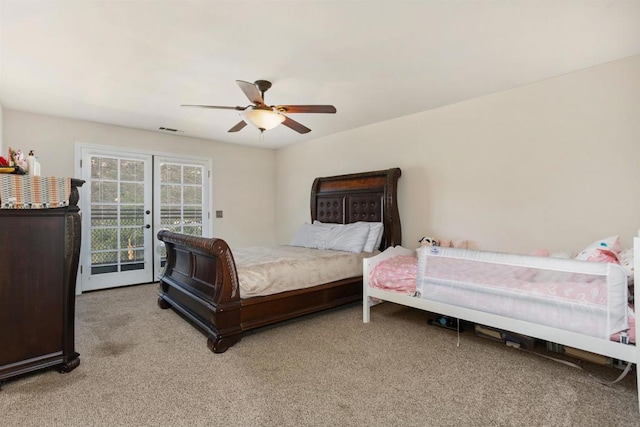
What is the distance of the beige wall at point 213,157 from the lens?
4055mm

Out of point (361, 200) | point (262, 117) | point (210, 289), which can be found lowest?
point (210, 289)

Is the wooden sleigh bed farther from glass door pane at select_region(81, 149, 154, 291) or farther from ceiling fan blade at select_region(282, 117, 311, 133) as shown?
glass door pane at select_region(81, 149, 154, 291)

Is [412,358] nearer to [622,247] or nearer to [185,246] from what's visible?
[622,247]

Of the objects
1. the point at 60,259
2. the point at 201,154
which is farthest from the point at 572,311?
the point at 201,154

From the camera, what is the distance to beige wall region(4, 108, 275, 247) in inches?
160

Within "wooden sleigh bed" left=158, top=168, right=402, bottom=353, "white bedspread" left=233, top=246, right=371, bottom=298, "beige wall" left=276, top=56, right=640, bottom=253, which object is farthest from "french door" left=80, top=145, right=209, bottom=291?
"beige wall" left=276, top=56, right=640, bottom=253

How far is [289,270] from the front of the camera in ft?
10.0

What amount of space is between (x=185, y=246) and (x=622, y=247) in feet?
12.6

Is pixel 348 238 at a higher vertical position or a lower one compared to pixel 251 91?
lower

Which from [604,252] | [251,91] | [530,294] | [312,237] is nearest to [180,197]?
[312,237]

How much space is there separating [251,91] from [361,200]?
244cm

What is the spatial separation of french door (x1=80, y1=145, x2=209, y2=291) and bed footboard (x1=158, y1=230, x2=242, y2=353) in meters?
1.89

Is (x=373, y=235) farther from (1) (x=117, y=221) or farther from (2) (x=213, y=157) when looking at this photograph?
(1) (x=117, y=221)

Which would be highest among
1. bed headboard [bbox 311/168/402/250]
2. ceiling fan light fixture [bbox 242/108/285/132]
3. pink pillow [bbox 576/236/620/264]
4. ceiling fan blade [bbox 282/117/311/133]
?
ceiling fan blade [bbox 282/117/311/133]
